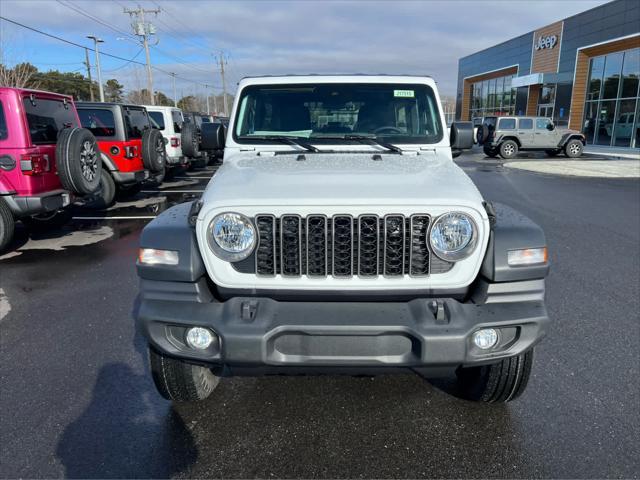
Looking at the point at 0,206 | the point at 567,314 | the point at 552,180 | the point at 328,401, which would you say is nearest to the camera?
the point at 328,401

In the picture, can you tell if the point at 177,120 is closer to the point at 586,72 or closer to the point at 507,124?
the point at 507,124

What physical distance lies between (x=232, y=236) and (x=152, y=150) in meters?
8.47

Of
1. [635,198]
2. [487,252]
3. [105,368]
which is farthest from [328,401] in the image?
[635,198]

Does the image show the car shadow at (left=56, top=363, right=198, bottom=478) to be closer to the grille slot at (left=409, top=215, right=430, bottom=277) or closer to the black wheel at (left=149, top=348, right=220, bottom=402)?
the black wheel at (left=149, top=348, right=220, bottom=402)

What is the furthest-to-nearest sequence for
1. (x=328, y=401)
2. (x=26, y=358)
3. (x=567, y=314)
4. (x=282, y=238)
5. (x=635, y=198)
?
(x=635, y=198)
(x=567, y=314)
(x=26, y=358)
(x=328, y=401)
(x=282, y=238)

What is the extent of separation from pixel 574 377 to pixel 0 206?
21.7 ft

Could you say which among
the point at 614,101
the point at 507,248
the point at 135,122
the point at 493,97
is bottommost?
the point at 507,248

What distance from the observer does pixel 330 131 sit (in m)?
3.70

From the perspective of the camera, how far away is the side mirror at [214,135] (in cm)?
390

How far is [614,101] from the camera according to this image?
24.2m

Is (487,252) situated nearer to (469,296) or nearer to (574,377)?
(469,296)

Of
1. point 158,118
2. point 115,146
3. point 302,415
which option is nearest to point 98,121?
point 115,146

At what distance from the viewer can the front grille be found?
2361 mm

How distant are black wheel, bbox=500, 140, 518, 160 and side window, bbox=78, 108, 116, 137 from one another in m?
17.6
